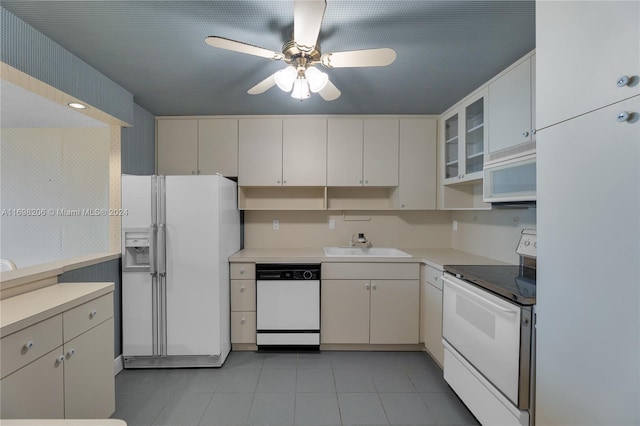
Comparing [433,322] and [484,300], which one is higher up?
[484,300]

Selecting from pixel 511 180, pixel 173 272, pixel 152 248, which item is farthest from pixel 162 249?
pixel 511 180

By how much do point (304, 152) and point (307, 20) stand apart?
1.65m

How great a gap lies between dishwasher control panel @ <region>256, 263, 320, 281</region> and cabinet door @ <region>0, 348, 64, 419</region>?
1.39m

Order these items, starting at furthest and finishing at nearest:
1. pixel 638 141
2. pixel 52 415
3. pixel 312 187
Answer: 1. pixel 312 187
2. pixel 52 415
3. pixel 638 141

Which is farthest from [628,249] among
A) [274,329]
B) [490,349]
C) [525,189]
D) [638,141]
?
[274,329]

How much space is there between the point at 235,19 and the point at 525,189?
6.14ft

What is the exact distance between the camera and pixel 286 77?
58.5 inches

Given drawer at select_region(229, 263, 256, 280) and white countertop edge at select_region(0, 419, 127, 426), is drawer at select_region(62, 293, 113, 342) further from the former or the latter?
drawer at select_region(229, 263, 256, 280)

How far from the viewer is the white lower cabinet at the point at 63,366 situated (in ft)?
3.46

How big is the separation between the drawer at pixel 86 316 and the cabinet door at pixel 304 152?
5.74 ft

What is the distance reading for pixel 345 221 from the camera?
307 cm

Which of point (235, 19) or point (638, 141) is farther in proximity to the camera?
point (235, 19)

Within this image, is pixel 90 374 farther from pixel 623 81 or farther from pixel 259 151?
pixel 623 81

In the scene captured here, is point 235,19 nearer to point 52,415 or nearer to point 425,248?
point 52,415
